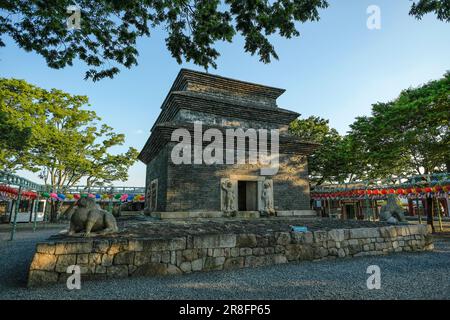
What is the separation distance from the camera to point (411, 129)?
15133 millimetres

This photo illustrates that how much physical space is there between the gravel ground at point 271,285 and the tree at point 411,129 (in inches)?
463

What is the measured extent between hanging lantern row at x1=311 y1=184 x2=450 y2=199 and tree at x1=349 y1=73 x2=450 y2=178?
3.42 m

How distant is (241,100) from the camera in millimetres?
12969

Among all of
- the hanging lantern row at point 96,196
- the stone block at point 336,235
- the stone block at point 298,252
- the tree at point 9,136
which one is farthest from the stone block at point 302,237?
the tree at point 9,136

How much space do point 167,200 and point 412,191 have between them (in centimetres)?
1253

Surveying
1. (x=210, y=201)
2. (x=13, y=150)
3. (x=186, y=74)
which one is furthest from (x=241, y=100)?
(x=13, y=150)

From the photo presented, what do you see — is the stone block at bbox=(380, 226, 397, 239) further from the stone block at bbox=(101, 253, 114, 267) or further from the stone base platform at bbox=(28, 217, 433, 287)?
the stone block at bbox=(101, 253, 114, 267)

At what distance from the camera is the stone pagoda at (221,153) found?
9.65 metres

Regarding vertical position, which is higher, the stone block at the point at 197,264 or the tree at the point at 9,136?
the tree at the point at 9,136

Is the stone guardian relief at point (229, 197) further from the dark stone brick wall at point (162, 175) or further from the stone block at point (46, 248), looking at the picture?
the stone block at point (46, 248)

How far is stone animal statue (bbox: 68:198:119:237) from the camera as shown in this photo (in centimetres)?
524

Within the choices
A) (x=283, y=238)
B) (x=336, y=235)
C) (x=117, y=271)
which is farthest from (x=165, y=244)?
(x=336, y=235)

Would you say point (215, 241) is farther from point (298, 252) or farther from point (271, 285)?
point (298, 252)
